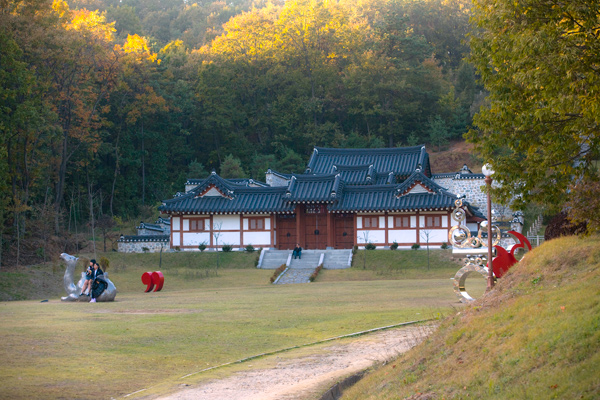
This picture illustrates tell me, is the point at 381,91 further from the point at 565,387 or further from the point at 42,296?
the point at 565,387

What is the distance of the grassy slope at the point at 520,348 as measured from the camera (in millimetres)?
7059

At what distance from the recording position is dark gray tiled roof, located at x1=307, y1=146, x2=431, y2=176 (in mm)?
49125

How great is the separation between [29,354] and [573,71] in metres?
10.2

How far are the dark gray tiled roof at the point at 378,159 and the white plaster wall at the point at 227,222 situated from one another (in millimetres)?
9647

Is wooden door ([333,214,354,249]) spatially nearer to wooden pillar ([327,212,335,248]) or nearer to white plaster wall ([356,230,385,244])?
wooden pillar ([327,212,335,248])

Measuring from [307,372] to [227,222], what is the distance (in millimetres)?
31642

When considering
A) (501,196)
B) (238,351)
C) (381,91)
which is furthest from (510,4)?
(381,91)

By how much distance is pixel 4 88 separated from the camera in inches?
1373

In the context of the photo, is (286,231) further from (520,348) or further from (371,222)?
(520,348)

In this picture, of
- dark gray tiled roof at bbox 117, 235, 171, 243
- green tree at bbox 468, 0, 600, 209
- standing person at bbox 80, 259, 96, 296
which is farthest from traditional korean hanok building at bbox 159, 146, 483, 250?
green tree at bbox 468, 0, 600, 209

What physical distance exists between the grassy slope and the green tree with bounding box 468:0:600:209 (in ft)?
5.48

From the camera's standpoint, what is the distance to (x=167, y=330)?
14.1 meters

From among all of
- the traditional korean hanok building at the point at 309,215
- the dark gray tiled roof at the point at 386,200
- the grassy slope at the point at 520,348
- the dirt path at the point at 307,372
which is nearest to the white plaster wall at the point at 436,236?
the traditional korean hanok building at the point at 309,215

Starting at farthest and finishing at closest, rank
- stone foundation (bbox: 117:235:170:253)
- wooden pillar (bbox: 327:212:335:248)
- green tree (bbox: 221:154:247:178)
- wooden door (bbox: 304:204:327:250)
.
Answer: green tree (bbox: 221:154:247:178)
wooden door (bbox: 304:204:327:250)
stone foundation (bbox: 117:235:170:253)
wooden pillar (bbox: 327:212:335:248)
